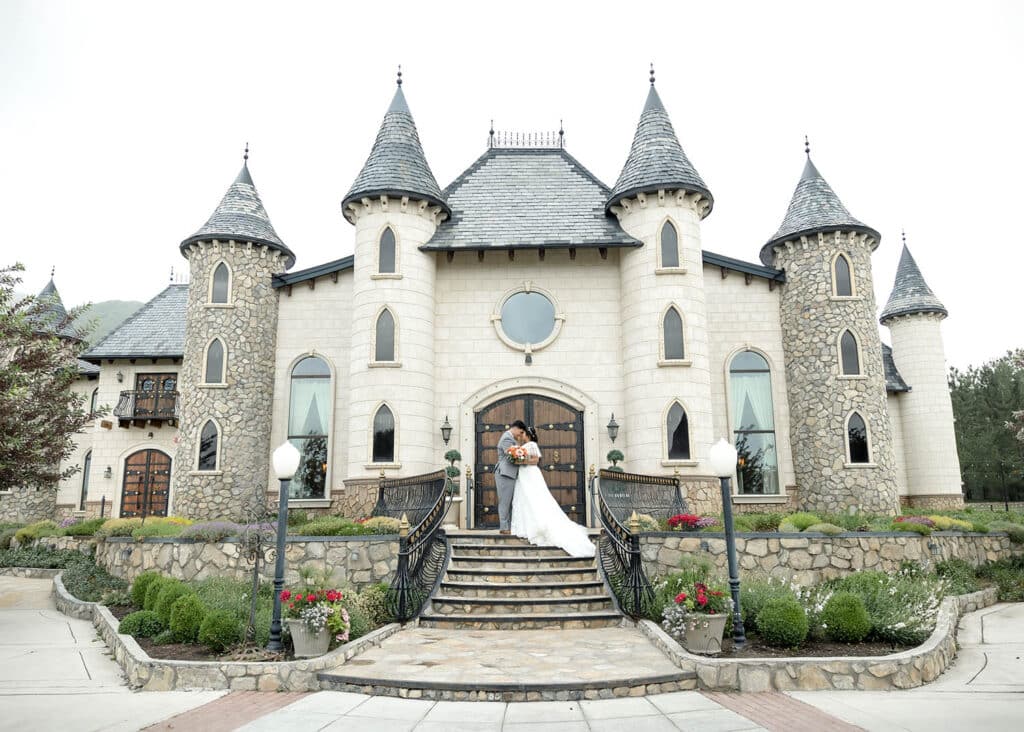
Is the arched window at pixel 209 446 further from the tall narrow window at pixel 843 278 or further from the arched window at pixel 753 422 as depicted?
the tall narrow window at pixel 843 278

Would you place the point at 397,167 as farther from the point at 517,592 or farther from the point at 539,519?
the point at 517,592

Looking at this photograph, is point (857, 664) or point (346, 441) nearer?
point (857, 664)

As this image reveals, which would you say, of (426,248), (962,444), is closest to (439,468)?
(426,248)

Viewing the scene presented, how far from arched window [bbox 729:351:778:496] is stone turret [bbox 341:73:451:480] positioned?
7.27 meters

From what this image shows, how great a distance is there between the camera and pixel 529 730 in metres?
5.69

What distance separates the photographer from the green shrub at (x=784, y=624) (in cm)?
778

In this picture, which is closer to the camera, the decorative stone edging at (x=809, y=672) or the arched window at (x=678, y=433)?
the decorative stone edging at (x=809, y=672)

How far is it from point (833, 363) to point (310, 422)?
1260 centimetres

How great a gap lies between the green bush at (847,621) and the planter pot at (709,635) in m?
1.43

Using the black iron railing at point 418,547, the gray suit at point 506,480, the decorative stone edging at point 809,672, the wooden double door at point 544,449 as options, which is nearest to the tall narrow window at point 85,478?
the wooden double door at point 544,449

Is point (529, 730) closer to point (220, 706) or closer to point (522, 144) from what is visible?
point (220, 706)

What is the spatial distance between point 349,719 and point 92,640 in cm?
611

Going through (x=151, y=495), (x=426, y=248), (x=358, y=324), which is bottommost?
(x=151, y=495)

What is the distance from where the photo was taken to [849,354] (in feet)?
55.7
